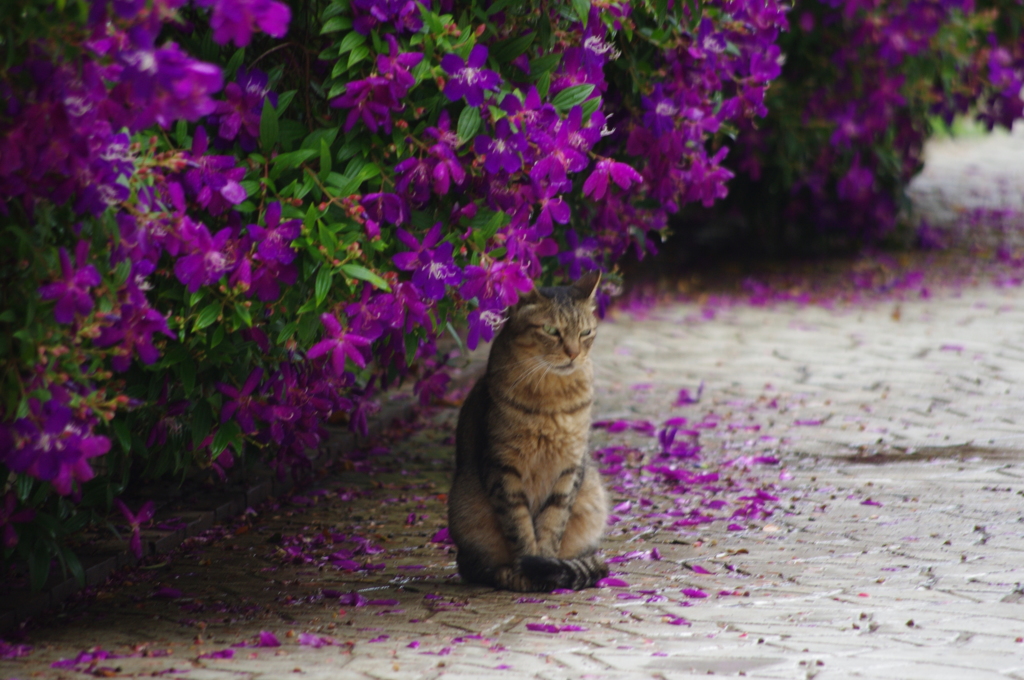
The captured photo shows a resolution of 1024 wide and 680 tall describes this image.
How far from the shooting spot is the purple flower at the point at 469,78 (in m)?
3.58

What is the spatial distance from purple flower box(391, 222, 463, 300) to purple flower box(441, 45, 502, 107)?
1.46 feet

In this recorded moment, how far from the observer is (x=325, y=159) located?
143 inches

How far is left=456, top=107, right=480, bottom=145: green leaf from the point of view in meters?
3.69

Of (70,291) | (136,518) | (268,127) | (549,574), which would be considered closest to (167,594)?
(136,518)

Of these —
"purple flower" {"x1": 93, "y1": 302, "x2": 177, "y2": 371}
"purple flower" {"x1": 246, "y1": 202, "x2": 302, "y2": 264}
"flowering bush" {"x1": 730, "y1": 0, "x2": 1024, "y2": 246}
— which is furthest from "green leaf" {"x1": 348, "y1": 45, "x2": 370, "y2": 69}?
"flowering bush" {"x1": 730, "y1": 0, "x2": 1024, "y2": 246}

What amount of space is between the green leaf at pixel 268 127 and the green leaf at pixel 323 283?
0.47 meters

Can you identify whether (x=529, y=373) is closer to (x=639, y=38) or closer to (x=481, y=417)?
(x=481, y=417)

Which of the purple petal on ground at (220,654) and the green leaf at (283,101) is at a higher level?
the green leaf at (283,101)

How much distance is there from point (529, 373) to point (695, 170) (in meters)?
1.45

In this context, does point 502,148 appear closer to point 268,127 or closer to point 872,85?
point 268,127

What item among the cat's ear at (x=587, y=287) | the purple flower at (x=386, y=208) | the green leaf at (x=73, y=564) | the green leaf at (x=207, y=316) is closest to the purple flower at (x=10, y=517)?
the green leaf at (x=73, y=564)

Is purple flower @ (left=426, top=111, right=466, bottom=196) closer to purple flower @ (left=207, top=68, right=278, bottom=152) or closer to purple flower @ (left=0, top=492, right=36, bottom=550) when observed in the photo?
purple flower @ (left=207, top=68, right=278, bottom=152)

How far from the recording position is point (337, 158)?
3.82m

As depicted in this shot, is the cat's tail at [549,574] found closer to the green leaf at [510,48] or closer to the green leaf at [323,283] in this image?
the green leaf at [323,283]
